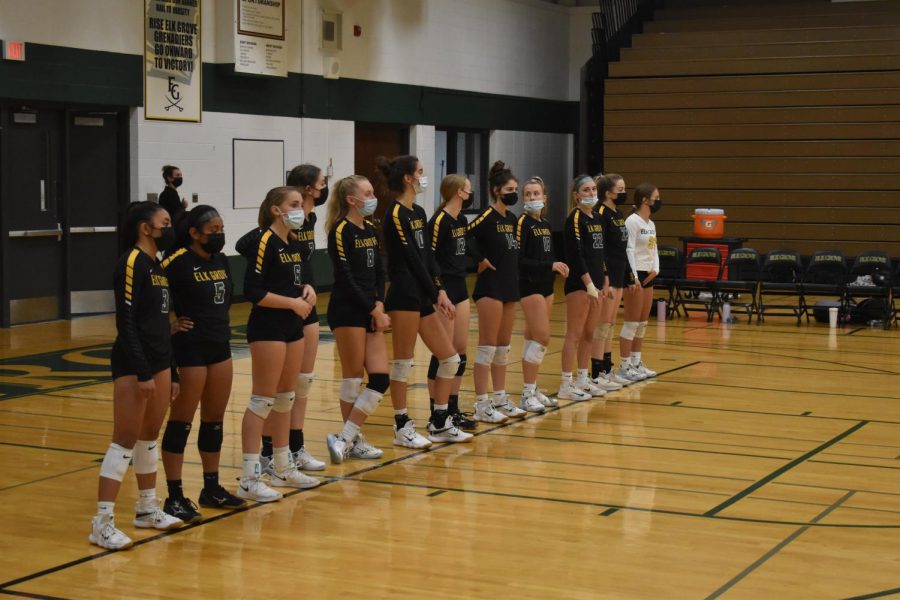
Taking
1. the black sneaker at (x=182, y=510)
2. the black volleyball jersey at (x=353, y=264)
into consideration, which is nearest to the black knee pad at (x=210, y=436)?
the black sneaker at (x=182, y=510)

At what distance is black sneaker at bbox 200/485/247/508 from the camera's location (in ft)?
20.2

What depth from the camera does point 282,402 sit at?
255 inches

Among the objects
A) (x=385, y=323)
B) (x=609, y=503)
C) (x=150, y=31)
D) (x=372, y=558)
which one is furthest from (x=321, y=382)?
(x=150, y=31)

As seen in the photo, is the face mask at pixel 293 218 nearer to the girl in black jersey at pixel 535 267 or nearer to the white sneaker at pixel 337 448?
the white sneaker at pixel 337 448

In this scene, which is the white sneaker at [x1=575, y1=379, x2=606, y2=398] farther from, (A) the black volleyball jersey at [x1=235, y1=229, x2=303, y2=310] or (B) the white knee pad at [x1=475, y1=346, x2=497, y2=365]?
(A) the black volleyball jersey at [x1=235, y1=229, x2=303, y2=310]

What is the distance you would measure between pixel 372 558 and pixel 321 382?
4883 millimetres

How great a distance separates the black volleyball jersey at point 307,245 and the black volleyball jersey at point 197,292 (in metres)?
0.72

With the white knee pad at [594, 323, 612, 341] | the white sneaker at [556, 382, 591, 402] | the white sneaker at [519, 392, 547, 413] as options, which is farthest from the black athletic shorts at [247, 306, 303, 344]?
the white knee pad at [594, 323, 612, 341]

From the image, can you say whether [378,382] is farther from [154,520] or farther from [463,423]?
[154,520]

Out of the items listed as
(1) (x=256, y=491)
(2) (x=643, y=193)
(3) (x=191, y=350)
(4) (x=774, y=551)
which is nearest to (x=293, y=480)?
(1) (x=256, y=491)

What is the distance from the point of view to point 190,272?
19.0 ft

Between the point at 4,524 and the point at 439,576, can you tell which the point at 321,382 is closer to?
the point at 4,524

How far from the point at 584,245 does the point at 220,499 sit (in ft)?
13.4

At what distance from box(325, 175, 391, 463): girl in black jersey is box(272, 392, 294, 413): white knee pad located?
614 millimetres
